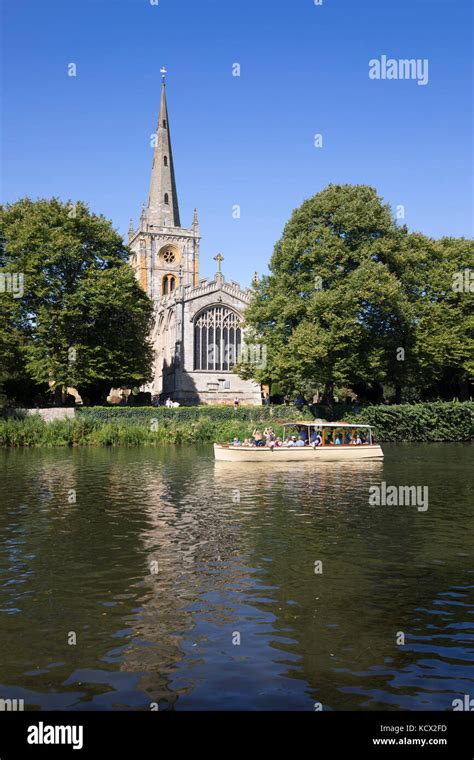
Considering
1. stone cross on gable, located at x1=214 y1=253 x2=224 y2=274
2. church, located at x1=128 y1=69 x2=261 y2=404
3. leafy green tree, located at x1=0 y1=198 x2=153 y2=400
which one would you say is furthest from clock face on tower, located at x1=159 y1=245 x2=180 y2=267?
leafy green tree, located at x1=0 y1=198 x2=153 y2=400

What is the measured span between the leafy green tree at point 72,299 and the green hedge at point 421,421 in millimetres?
18957

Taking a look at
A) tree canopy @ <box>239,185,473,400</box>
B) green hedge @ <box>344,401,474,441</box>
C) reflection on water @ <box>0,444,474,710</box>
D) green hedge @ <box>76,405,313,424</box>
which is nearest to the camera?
reflection on water @ <box>0,444,474,710</box>

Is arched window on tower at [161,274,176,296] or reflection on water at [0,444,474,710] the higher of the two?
arched window on tower at [161,274,176,296]

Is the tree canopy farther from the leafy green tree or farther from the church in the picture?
the church

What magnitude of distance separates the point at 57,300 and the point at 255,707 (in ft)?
153

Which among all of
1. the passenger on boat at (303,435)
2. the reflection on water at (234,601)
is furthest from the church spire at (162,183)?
the reflection on water at (234,601)

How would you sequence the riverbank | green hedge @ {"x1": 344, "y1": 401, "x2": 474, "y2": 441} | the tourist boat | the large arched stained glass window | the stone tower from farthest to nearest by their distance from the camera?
1. the stone tower
2. the large arched stained glass window
3. green hedge @ {"x1": 344, "y1": 401, "x2": 474, "y2": 441}
4. the riverbank
5. the tourist boat

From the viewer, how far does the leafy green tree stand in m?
50.0

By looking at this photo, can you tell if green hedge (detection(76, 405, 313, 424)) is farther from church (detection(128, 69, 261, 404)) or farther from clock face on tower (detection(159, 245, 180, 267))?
clock face on tower (detection(159, 245, 180, 267))

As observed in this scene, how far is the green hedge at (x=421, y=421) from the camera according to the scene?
51.5 metres

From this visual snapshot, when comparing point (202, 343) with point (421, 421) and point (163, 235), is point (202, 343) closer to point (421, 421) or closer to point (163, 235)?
point (163, 235)

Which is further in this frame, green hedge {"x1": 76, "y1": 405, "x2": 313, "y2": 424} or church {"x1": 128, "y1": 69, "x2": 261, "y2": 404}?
church {"x1": 128, "y1": 69, "x2": 261, "y2": 404}

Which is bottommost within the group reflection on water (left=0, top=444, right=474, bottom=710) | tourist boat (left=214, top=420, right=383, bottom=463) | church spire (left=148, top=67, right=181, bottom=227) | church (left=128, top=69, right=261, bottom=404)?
reflection on water (left=0, top=444, right=474, bottom=710)
